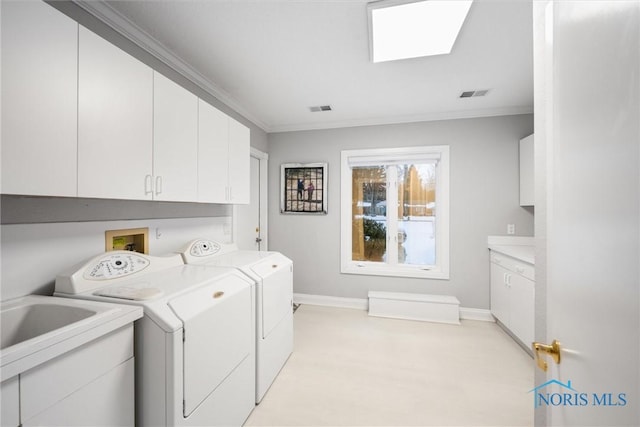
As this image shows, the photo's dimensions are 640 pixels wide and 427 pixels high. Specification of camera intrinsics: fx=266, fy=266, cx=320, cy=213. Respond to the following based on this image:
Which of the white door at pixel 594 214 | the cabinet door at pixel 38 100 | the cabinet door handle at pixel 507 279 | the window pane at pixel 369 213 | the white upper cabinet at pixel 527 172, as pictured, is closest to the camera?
the white door at pixel 594 214

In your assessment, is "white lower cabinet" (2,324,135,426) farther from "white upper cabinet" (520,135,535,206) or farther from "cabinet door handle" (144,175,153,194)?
"white upper cabinet" (520,135,535,206)

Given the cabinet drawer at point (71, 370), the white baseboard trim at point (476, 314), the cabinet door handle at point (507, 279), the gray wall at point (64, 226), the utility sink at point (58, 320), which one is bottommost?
the white baseboard trim at point (476, 314)

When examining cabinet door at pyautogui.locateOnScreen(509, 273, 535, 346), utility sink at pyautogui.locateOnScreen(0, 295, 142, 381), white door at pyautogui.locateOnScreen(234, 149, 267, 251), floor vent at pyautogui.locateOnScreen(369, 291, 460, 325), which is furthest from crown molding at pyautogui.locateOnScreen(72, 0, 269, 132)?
cabinet door at pyautogui.locateOnScreen(509, 273, 535, 346)

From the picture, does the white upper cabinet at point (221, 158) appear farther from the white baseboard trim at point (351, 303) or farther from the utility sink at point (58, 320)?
the white baseboard trim at point (351, 303)

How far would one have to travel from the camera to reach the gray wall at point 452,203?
3119 millimetres

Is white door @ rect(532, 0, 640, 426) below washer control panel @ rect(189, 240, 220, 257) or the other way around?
the other way around

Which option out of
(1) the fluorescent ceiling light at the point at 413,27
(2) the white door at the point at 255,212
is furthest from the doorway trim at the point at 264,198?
(1) the fluorescent ceiling light at the point at 413,27

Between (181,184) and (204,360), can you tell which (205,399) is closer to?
(204,360)

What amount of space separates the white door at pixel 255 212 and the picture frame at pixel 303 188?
26 centimetres

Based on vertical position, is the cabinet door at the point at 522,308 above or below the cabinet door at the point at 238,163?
below

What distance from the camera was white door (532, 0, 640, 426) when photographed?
1.32 feet

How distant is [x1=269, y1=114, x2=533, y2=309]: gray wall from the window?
0.11 m

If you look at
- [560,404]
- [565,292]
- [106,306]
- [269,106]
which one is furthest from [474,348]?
[269,106]

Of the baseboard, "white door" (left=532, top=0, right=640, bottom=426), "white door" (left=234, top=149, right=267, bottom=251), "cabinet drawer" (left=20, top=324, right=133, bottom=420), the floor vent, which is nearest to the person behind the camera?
"white door" (left=532, top=0, right=640, bottom=426)
